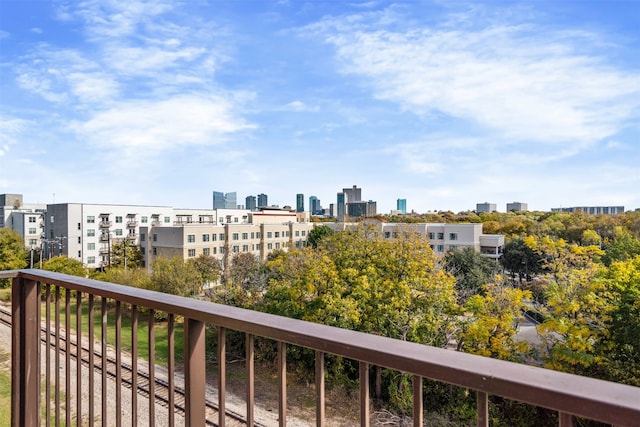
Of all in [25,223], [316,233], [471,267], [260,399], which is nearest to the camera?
[260,399]

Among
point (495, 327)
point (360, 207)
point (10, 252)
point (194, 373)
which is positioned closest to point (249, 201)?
point (360, 207)

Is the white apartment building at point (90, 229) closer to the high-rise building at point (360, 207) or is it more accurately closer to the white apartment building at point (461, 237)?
the white apartment building at point (461, 237)

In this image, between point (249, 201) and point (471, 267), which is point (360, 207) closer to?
point (471, 267)

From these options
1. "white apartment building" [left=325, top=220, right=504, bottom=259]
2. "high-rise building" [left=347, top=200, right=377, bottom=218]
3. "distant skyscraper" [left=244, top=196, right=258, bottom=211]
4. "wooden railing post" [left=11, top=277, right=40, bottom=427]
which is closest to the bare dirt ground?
"wooden railing post" [left=11, top=277, right=40, bottom=427]

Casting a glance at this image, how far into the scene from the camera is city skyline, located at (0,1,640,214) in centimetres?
654

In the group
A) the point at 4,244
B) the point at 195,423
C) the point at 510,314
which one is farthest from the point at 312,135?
the point at 4,244

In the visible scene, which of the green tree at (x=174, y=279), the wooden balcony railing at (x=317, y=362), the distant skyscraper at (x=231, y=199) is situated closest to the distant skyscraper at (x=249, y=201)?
the distant skyscraper at (x=231, y=199)

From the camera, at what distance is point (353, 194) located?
4944 centimetres

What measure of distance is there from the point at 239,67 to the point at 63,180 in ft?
25.6

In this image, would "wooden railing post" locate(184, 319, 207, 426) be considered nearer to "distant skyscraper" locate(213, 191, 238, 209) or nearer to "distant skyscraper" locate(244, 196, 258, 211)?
"distant skyscraper" locate(213, 191, 238, 209)

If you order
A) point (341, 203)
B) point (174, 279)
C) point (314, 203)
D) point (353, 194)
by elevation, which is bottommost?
point (174, 279)

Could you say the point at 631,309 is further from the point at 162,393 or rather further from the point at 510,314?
the point at 162,393

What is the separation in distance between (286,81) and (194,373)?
10822 mm

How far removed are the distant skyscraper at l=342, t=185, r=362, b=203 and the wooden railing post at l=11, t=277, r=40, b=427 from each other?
1842 inches
